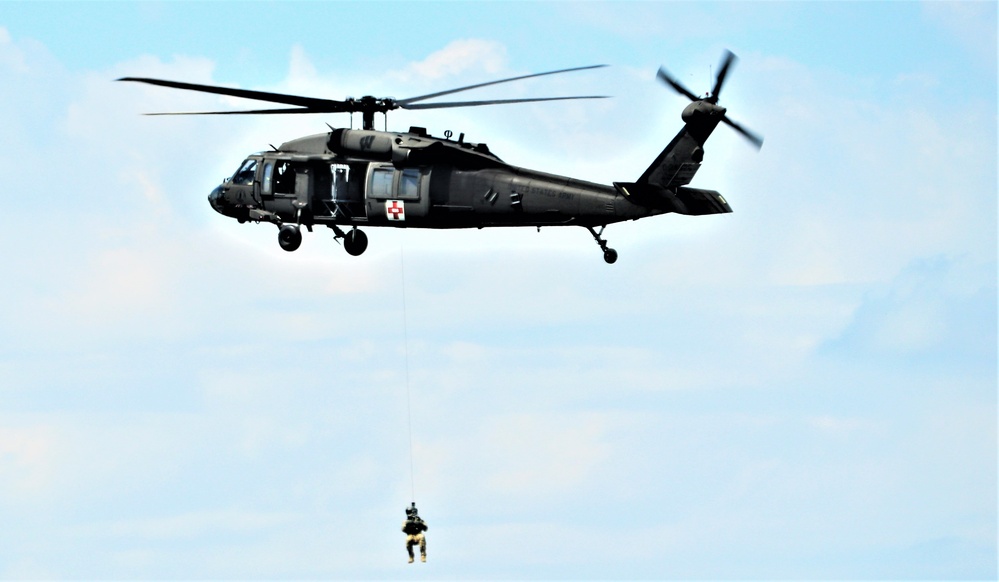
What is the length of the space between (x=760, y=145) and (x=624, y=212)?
4658 millimetres

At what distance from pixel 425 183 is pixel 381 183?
1.55 m

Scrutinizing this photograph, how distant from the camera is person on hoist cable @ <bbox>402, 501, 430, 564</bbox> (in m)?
52.2

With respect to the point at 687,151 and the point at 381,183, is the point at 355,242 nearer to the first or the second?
the point at 381,183

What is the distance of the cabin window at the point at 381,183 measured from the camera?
188ft

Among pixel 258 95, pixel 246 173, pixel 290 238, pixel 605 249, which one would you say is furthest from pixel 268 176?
pixel 605 249

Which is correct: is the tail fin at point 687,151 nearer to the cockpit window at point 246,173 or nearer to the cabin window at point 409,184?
the cabin window at point 409,184

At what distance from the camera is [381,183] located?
57281 mm

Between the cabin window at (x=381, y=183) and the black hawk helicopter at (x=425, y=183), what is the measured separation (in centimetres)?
3

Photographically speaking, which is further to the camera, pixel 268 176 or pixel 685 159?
pixel 268 176

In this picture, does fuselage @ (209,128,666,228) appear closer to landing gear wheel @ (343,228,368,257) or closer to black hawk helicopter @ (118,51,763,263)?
black hawk helicopter @ (118,51,763,263)

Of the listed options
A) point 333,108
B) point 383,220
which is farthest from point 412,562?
point 333,108

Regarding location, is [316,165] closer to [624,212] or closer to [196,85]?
→ [196,85]

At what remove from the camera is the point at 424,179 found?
5681cm

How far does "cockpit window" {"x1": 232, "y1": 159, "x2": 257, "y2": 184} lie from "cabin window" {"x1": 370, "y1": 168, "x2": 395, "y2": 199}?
200 inches
